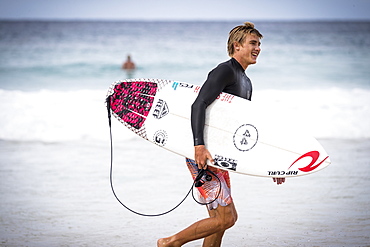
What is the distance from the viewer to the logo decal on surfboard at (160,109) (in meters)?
3.15

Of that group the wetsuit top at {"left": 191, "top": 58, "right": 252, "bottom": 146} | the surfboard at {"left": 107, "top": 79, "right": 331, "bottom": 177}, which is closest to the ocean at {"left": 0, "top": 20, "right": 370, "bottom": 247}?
the surfboard at {"left": 107, "top": 79, "right": 331, "bottom": 177}

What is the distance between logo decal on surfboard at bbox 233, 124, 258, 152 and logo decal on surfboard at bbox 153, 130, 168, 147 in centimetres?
40

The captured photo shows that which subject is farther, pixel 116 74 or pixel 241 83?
pixel 116 74

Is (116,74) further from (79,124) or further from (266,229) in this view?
(266,229)

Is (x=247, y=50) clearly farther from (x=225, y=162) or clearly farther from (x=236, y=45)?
(x=225, y=162)

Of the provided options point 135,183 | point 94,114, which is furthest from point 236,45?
point 94,114

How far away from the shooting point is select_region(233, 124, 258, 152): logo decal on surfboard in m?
2.99

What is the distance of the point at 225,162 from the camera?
Answer: 9.50 ft

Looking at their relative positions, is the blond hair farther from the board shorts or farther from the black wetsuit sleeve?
the board shorts

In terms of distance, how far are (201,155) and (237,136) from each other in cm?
33

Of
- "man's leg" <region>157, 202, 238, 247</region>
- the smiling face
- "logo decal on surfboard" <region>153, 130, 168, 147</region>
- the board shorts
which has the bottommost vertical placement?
"man's leg" <region>157, 202, 238, 247</region>

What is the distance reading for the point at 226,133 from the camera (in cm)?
297

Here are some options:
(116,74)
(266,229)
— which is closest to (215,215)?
(266,229)

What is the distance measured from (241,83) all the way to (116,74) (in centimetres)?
1630
